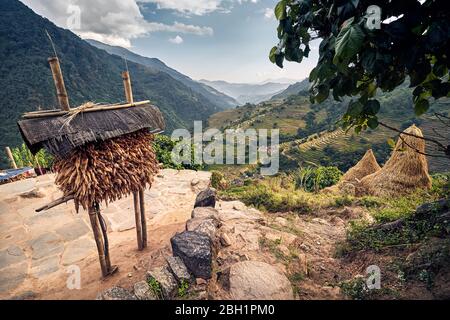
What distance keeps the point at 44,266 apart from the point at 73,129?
3.15 m

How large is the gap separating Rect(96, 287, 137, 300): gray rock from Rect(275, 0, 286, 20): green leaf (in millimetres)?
3428

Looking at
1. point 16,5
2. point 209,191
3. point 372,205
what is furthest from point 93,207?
point 16,5

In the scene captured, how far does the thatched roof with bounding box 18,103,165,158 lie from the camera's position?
293 centimetres

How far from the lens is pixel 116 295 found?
3.07 m

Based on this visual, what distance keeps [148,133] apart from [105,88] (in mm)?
87821

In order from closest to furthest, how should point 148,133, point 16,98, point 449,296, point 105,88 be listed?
point 449,296
point 148,133
point 16,98
point 105,88

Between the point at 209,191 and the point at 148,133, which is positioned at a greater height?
the point at 148,133

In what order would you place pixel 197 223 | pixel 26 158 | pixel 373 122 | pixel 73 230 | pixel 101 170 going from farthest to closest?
pixel 26 158 → pixel 73 230 → pixel 197 223 → pixel 101 170 → pixel 373 122

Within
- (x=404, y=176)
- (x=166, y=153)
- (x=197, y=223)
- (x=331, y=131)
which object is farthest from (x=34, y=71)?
(x=404, y=176)

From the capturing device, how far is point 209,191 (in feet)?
19.5

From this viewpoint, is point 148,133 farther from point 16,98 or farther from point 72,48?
point 72,48

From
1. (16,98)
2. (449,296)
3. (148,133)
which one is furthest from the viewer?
(16,98)

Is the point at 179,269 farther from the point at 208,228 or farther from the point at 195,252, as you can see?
the point at 208,228

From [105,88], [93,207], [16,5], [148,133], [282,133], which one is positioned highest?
[16,5]
